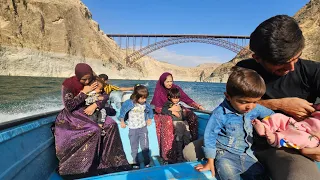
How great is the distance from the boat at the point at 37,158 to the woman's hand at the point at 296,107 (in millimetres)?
623

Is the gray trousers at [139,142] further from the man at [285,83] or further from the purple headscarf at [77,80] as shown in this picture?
the man at [285,83]

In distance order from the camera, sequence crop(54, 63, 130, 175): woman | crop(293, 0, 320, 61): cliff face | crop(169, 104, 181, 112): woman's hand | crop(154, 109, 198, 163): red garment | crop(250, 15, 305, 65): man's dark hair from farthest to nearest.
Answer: crop(293, 0, 320, 61): cliff face < crop(169, 104, 181, 112): woman's hand < crop(154, 109, 198, 163): red garment < crop(54, 63, 130, 175): woman < crop(250, 15, 305, 65): man's dark hair

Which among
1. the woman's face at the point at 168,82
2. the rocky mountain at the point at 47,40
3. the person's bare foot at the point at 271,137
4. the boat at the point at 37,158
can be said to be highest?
the rocky mountain at the point at 47,40

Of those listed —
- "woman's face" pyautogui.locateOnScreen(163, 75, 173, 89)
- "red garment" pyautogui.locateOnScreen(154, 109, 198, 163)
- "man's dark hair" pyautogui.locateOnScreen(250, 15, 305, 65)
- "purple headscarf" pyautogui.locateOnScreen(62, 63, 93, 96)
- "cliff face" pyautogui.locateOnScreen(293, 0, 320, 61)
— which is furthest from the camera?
"cliff face" pyautogui.locateOnScreen(293, 0, 320, 61)

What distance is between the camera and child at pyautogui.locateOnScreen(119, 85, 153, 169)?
2525mm

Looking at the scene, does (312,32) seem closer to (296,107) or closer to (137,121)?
(137,121)

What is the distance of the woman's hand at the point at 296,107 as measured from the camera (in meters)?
1.35

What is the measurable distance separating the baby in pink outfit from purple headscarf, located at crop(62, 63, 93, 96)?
1.54 metres

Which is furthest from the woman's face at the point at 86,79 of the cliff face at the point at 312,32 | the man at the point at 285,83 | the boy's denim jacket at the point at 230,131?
the cliff face at the point at 312,32

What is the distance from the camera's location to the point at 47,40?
2788cm

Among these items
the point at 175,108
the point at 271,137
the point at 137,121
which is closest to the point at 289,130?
the point at 271,137

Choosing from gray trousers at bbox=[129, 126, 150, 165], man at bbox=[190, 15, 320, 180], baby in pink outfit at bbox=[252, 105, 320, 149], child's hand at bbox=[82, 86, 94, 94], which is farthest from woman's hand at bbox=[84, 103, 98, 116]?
baby in pink outfit at bbox=[252, 105, 320, 149]

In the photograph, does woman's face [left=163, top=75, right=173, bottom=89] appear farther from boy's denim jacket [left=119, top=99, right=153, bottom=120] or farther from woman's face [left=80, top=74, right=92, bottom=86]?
woman's face [left=80, top=74, right=92, bottom=86]

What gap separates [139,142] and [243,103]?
59.3 inches
